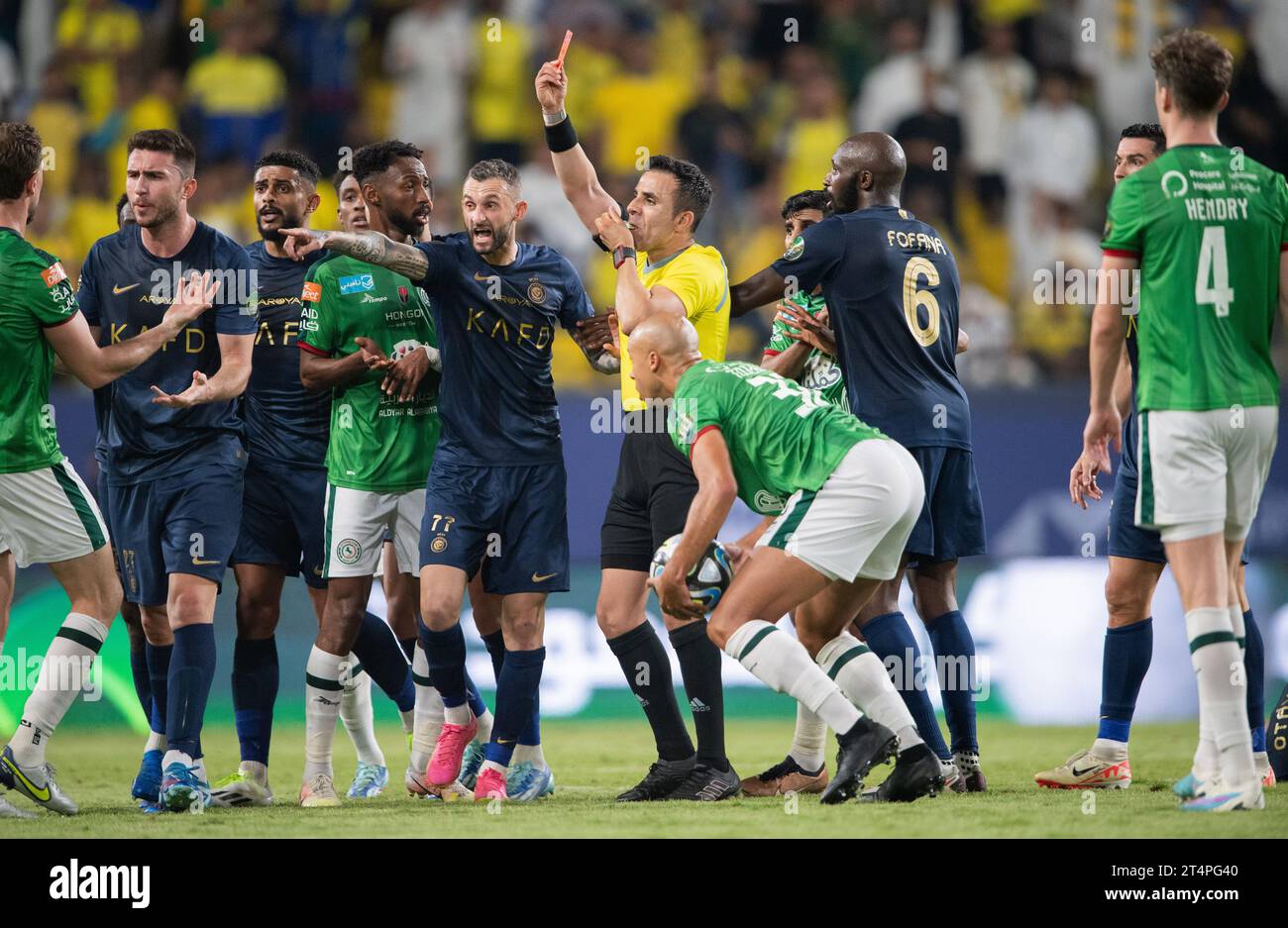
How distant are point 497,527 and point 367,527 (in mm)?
699

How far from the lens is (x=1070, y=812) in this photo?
223 inches

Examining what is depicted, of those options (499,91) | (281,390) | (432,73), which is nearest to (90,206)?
(432,73)

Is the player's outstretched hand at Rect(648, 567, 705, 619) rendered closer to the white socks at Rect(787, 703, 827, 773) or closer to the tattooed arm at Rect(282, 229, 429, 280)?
the white socks at Rect(787, 703, 827, 773)

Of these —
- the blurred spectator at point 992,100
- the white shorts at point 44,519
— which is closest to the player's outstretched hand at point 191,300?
the white shorts at point 44,519

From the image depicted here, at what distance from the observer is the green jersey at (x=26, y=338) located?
6188 mm

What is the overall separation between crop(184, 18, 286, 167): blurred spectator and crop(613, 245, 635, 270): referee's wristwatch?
7286mm

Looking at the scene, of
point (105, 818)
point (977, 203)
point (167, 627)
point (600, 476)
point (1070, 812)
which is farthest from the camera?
point (977, 203)

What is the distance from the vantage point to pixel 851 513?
18.7 ft

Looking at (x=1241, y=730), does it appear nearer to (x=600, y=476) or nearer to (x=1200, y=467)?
(x=1200, y=467)

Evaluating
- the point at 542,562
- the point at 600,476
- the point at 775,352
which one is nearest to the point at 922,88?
the point at 600,476

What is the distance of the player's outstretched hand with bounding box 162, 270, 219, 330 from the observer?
6.49 metres

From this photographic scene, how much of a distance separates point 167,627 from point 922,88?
8.56m

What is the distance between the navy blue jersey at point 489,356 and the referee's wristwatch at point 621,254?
0.73m

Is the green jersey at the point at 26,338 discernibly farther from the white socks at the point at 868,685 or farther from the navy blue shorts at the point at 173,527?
the white socks at the point at 868,685
